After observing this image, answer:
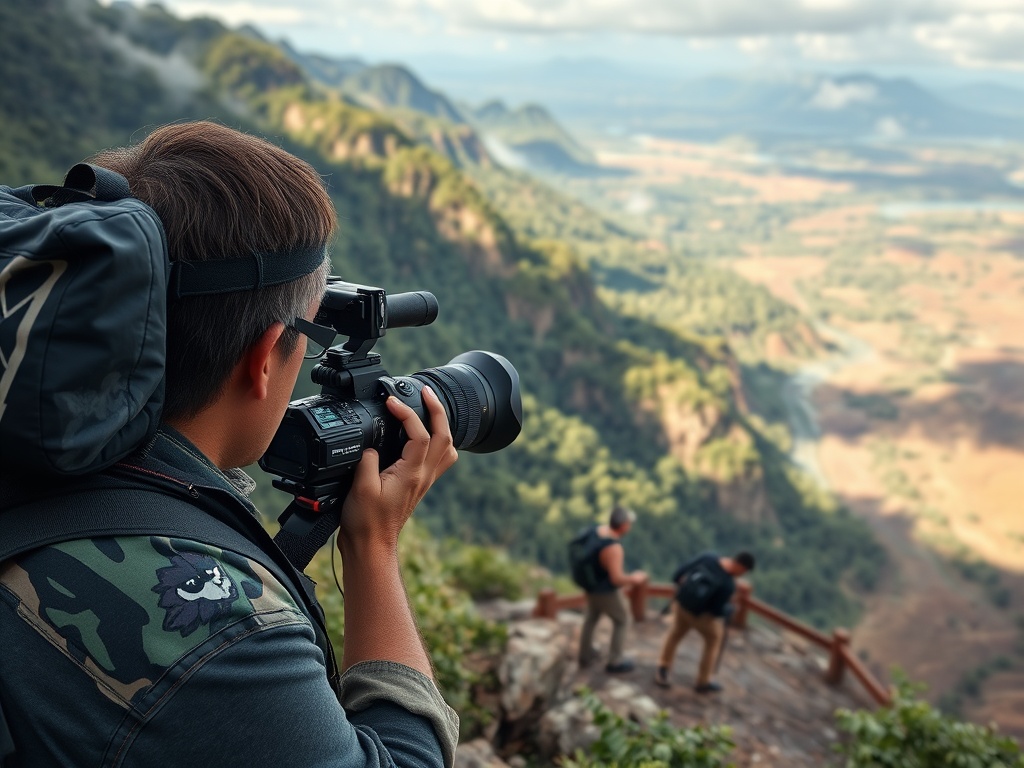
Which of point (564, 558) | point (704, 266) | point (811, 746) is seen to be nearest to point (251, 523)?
point (811, 746)

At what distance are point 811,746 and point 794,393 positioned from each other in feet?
209

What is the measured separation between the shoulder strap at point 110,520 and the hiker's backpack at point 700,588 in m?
5.43

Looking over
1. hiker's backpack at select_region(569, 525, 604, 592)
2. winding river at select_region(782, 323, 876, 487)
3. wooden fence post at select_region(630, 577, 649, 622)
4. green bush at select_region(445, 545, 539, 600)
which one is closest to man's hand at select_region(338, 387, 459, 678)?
hiker's backpack at select_region(569, 525, 604, 592)

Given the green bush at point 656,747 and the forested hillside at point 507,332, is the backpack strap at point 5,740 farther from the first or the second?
the forested hillside at point 507,332

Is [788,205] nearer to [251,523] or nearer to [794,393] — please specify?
[794,393]

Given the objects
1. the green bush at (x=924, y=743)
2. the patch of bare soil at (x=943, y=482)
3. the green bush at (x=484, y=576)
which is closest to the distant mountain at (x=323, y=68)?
the patch of bare soil at (x=943, y=482)

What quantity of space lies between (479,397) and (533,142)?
185 metres

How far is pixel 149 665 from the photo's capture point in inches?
34.7

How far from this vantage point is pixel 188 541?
3.14ft

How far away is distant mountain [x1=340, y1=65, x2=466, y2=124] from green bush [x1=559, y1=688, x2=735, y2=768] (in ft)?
499

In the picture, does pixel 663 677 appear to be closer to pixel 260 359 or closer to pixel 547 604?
pixel 547 604

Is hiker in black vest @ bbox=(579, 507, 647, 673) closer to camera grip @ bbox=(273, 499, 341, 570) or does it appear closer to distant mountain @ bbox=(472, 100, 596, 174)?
camera grip @ bbox=(273, 499, 341, 570)

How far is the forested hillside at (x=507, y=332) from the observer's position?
33344 mm

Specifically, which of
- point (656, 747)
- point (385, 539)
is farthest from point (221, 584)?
point (656, 747)
